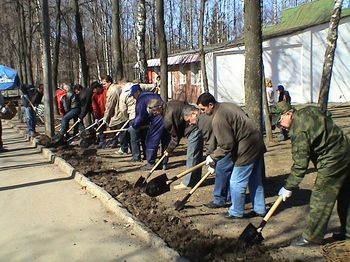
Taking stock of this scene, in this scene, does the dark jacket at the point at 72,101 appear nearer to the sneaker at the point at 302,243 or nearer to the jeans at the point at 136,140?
the jeans at the point at 136,140

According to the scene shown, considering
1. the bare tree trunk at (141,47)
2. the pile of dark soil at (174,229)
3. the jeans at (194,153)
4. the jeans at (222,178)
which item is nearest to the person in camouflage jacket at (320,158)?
the pile of dark soil at (174,229)

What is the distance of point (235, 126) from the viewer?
18.5 feet

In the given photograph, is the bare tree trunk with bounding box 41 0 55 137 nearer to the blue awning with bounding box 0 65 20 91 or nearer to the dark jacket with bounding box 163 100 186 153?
the dark jacket with bounding box 163 100 186 153

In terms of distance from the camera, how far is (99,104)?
12.9m

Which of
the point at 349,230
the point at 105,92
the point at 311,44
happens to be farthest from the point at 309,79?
the point at 349,230

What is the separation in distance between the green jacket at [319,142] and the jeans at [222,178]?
1.71m

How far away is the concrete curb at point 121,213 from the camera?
4969 millimetres

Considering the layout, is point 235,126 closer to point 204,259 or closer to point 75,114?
point 204,259

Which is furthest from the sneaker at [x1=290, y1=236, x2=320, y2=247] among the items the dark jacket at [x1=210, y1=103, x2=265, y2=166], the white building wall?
the white building wall

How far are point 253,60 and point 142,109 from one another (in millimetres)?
2729

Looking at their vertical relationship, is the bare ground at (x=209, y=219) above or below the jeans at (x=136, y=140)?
below

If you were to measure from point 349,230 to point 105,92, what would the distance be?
8.97m

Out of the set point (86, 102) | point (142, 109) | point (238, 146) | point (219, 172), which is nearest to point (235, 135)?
point (238, 146)

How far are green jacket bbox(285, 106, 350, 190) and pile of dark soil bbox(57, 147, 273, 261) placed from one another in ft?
3.37
